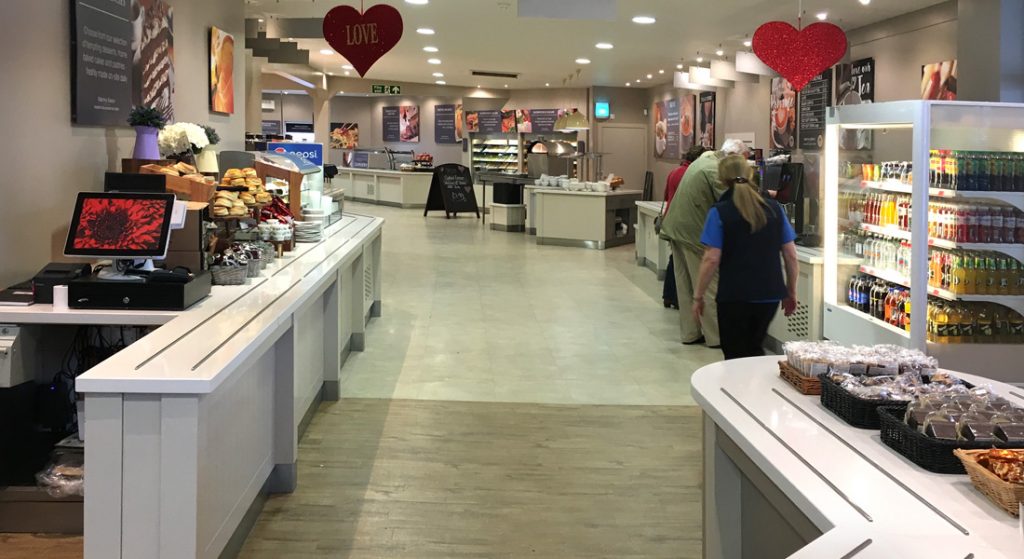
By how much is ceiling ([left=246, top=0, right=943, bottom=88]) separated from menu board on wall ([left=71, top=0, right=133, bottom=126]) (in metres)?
3.05

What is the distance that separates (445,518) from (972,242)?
11.3 feet

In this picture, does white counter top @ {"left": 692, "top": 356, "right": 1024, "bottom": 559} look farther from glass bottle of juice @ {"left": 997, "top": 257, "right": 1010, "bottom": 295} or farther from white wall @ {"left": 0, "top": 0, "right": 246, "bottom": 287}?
glass bottle of juice @ {"left": 997, "top": 257, "right": 1010, "bottom": 295}

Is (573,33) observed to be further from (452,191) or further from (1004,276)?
(1004,276)

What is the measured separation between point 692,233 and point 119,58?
4188mm

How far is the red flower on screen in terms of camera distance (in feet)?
12.0

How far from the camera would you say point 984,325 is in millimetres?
5621

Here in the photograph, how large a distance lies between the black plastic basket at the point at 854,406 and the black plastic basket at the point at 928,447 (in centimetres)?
14

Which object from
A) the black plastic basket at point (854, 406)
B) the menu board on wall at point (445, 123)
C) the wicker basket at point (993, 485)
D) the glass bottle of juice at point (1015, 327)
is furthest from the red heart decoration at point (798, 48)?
the menu board on wall at point (445, 123)

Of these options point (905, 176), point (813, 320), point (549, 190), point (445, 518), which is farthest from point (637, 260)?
point (445, 518)

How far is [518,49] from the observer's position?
14.1m

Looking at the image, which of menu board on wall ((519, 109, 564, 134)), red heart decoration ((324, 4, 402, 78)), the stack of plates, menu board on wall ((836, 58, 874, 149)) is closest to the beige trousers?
red heart decoration ((324, 4, 402, 78))

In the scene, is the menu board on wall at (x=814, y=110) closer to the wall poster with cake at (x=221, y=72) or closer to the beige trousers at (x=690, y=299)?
the beige trousers at (x=690, y=299)

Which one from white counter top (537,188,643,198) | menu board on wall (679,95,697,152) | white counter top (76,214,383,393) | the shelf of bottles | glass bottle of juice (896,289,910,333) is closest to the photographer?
white counter top (76,214,383,393)

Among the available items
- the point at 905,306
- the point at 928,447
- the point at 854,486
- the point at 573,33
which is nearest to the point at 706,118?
the point at 573,33
